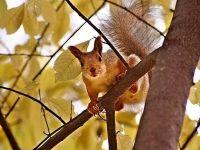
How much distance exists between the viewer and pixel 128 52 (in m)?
2.77

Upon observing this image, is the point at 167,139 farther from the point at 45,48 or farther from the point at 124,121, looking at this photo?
the point at 45,48

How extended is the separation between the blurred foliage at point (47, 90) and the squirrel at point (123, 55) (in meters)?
0.13

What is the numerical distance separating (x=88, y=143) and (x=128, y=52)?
1.74 ft

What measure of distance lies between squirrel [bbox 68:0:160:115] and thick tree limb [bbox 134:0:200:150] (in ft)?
2.26

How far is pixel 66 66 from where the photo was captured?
6.79ft

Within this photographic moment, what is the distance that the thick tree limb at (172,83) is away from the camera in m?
1.15

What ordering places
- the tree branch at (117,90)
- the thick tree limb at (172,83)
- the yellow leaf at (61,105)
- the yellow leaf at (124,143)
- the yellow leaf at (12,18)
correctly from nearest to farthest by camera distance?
the thick tree limb at (172,83)
the tree branch at (117,90)
the yellow leaf at (124,143)
the yellow leaf at (61,105)
the yellow leaf at (12,18)

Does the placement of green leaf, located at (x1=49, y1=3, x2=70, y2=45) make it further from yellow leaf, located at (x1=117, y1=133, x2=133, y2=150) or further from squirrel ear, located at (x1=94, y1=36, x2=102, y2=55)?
yellow leaf, located at (x1=117, y1=133, x2=133, y2=150)

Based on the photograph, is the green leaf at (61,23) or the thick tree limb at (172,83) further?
the green leaf at (61,23)

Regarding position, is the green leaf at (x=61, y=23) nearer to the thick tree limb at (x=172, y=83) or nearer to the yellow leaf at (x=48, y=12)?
the yellow leaf at (x=48, y=12)

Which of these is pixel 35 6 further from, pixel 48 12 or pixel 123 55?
pixel 123 55

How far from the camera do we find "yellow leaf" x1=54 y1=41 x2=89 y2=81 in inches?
80.5

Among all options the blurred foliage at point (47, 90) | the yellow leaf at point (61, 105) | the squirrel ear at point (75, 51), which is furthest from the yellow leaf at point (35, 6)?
the yellow leaf at point (61, 105)

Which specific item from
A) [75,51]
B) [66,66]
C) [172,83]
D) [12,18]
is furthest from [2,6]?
[172,83]
